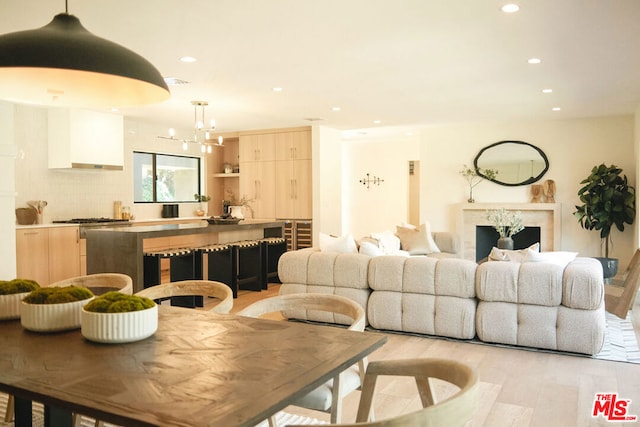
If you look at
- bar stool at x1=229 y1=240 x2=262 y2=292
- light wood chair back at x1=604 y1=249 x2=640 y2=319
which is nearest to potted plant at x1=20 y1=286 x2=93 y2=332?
light wood chair back at x1=604 y1=249 x2=640 y2=319

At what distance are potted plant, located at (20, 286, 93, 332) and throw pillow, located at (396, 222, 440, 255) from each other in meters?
5.38

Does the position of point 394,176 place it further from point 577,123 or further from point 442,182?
point 577,123

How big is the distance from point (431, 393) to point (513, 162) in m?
8.25

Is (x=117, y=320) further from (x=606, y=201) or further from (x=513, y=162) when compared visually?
(x=513, y=162)

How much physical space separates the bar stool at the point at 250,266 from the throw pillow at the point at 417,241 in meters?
1.94

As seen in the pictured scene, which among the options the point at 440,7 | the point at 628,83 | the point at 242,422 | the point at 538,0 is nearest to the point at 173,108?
the point at 440,7

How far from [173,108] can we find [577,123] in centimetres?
648

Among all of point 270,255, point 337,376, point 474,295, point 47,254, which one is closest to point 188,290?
point 337,376

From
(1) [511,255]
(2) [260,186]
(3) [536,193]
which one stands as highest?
(2) [260,186]

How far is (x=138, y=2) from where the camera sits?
133 inches

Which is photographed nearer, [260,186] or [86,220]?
[86,220]

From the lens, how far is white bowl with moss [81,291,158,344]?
5.43ft

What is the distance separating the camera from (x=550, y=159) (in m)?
8.80

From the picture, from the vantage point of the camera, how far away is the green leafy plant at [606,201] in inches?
304
